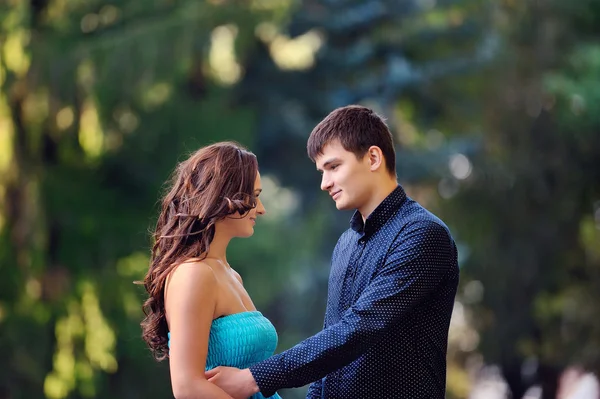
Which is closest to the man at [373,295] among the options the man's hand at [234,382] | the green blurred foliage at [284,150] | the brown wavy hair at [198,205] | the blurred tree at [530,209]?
the man's hand at [234,382]

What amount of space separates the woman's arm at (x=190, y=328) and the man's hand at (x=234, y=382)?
0.03 metres

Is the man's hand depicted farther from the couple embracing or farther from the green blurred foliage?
the green blurred foliage

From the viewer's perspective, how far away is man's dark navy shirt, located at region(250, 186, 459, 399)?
8.55 ft

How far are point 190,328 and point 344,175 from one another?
0.61 metres

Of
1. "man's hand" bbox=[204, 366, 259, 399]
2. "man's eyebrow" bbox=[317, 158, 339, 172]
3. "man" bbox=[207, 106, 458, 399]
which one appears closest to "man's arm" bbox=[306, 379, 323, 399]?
"man" bbox=[207, 106, 458, 399]

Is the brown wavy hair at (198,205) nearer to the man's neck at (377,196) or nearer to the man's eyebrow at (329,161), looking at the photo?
the man's eyebrow at (329,161)

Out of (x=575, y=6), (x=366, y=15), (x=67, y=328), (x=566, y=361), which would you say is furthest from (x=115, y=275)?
(x=575, y=6)

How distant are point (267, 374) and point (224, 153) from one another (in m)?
0.58

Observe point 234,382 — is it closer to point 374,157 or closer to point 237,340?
point 237,340

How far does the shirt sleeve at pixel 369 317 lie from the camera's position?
259 cm

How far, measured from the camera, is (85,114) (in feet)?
34.1

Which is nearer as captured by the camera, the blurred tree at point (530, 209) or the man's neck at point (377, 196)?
the man's neck at point (377, 196)

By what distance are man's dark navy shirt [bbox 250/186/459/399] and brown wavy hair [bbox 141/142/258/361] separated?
1.07 feet

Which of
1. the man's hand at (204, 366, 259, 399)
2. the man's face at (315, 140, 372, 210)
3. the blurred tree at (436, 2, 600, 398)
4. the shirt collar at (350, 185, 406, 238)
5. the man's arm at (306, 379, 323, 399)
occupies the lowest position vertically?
the blurred tree at (436, 2, 600, 398)
